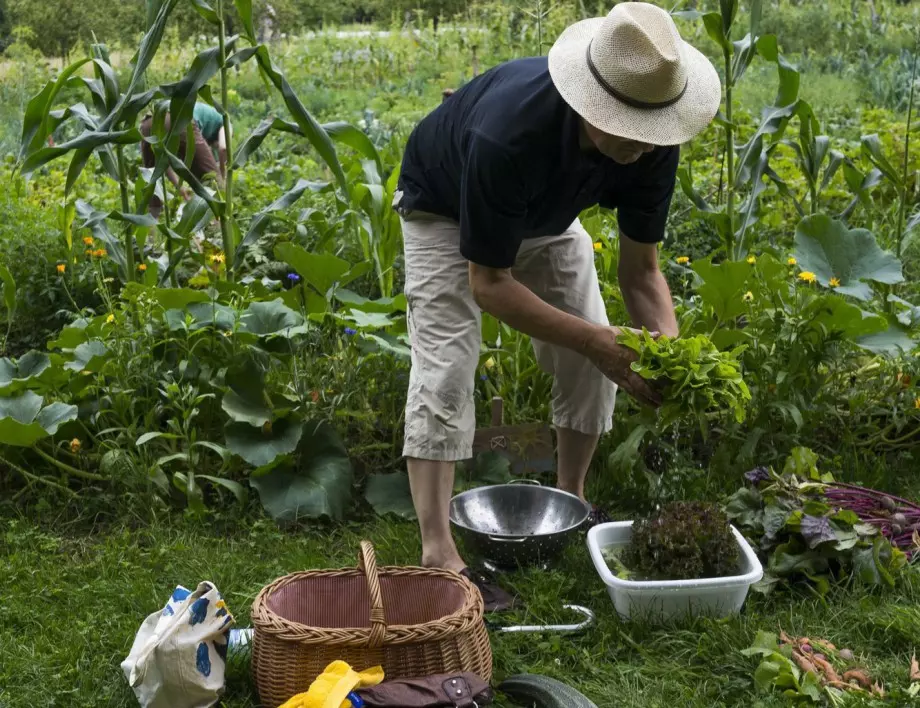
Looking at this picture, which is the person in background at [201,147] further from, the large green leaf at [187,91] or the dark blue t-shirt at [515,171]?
the dark blue t-shirt at [515,171]

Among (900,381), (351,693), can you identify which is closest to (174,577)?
(351,693)

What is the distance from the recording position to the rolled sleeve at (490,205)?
2500 millimetres

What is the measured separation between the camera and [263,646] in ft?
7.87

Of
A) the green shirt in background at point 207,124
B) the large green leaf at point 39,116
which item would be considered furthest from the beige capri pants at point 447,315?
the green shirt in background at point 207,124

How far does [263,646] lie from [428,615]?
0.45m

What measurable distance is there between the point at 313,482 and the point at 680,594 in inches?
49.2

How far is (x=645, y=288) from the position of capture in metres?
3.09

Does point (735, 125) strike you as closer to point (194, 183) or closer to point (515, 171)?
point (515, 171)

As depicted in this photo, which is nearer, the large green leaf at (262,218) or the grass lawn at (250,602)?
the grass lawn at (250,602)

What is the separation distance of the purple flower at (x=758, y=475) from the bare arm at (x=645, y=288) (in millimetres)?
483

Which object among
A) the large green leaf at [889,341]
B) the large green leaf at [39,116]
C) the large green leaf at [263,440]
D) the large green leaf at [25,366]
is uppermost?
the large green leaf at [39,116]

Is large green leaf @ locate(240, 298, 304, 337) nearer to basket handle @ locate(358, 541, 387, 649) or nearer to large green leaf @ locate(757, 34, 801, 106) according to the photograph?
basket handle @ locate(358, 541, 387, 649)

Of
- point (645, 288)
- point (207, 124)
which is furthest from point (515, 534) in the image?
point (207, 124)

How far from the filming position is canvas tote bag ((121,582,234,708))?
2312 millimetres
